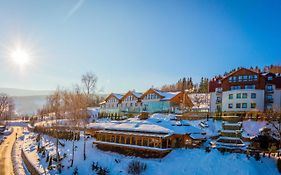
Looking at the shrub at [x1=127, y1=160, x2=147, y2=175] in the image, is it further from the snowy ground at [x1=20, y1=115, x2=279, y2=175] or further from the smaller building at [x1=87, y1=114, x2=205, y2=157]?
the smaller building at [x1=87, y1=114, x2=205, y2=157]

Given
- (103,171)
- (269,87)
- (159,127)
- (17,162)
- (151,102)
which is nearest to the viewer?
(103,171)

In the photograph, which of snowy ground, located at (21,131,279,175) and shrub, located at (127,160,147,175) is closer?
snowy ground, located at (21,131,279,175)

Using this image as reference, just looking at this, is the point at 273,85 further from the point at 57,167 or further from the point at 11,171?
the point at 11,171

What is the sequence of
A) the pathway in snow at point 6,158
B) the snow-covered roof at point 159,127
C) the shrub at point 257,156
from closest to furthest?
the shrub at point 257,156 → the snow-covered roof at point 159,127 → the pathway in snow at point 6,158

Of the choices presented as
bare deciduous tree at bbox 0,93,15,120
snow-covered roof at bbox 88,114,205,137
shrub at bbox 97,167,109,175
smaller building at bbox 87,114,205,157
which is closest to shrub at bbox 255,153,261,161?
smaller building at bbox 87,114,205,157

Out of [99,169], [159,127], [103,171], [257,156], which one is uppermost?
[159,127]

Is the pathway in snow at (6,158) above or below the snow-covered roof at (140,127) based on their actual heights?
below

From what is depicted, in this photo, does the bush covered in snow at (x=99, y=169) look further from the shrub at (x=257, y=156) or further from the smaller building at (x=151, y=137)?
the shrub at (x=257, y=156)

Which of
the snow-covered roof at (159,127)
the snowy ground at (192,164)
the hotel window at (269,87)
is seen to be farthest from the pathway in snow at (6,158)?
the hotel window at (269,87)

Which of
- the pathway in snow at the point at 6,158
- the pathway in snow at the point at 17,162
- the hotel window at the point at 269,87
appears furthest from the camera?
the hotel window at the point at 269,87

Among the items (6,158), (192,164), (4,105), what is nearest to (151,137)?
(192,164)

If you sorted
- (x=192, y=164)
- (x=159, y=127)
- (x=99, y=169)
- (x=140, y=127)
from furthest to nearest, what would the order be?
(x=140, y=127)
(x=159, y=127)
(x=99, y=169)
(x=192, y=164)

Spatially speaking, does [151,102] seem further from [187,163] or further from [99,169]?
[187,163]

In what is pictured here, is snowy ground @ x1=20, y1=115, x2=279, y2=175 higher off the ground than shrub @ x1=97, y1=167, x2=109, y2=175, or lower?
higher
